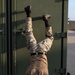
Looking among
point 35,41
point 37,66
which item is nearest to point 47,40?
point 35,41

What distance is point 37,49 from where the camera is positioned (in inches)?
170

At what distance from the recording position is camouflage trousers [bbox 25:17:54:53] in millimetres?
4324

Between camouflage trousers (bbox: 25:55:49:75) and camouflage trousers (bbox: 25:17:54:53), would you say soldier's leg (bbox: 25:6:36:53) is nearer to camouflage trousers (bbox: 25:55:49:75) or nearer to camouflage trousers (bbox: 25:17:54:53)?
camouflage trousers (bbox: 25:17:54:53)

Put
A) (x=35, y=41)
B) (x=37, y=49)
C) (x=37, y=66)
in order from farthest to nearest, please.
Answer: (x=35, y=41)
(x=37, y=49)
(x=37, y=66)

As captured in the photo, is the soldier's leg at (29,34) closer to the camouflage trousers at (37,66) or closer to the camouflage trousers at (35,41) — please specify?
the camouflage trousers at (35,41)

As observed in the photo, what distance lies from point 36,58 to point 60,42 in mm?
641

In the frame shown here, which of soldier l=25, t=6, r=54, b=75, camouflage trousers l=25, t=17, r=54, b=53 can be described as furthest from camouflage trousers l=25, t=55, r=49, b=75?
camouflage trousers l=25, t=17, r=54, b=53

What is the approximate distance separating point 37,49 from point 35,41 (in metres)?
0.15

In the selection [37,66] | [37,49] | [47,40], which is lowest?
[37,66]

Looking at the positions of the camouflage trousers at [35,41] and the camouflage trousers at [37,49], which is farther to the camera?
the camouflage trousers at [35,41]

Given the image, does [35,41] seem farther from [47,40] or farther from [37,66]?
[37,66]

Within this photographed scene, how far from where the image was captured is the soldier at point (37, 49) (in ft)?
13.4

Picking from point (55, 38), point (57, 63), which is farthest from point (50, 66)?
point (55, 38)

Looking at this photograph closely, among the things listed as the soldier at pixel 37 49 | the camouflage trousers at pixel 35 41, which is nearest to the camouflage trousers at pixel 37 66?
the soldier at pixel 37 49
